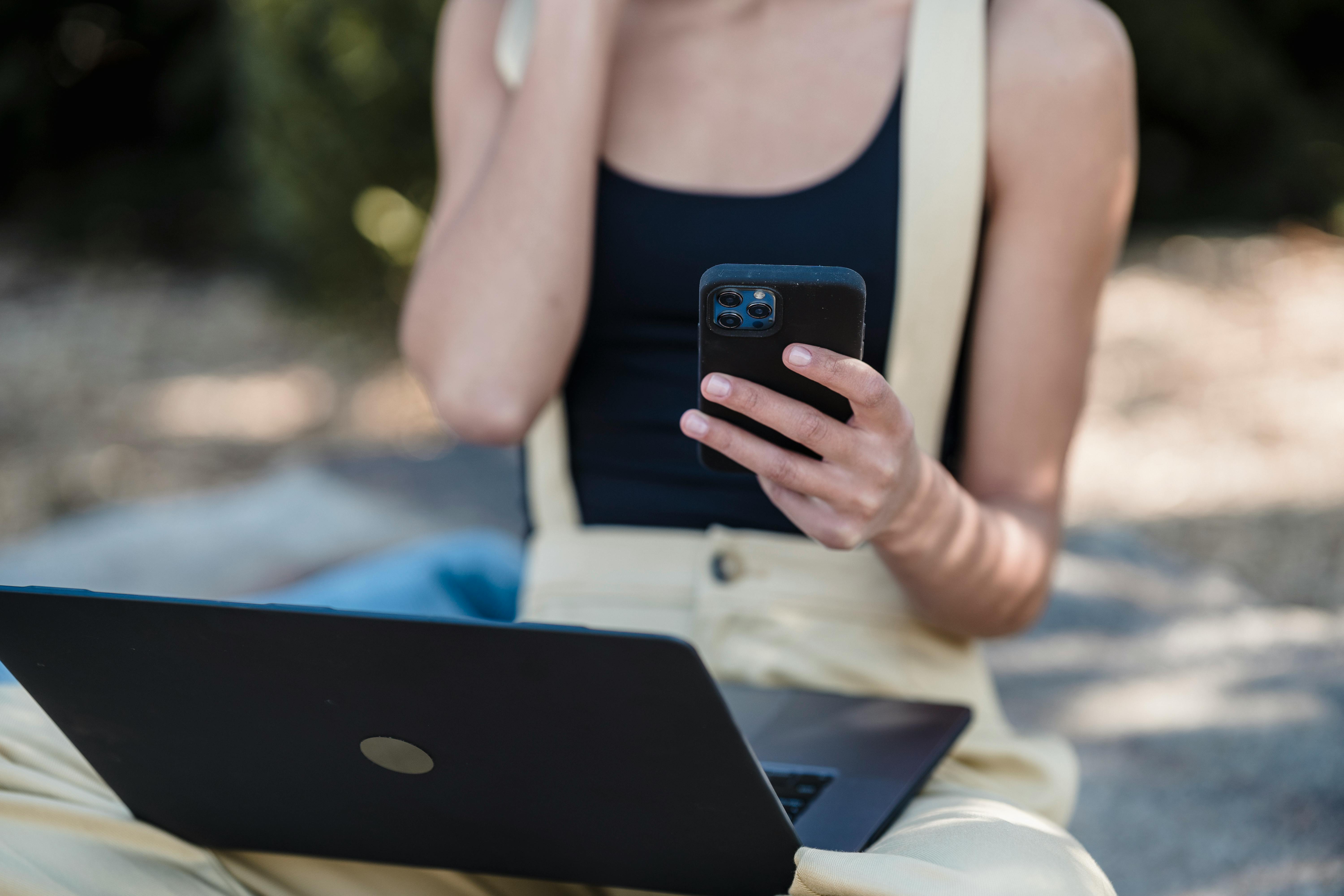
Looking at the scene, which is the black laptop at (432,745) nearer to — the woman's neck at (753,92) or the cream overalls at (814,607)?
the cream overalls at (814,607)

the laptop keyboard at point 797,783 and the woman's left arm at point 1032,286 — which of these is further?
the woman's left arm at point 1032,286

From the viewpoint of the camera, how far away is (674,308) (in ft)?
3.86

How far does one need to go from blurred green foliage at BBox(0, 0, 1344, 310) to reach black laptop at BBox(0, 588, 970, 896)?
352 cm

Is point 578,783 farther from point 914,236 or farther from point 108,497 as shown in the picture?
point 108,497

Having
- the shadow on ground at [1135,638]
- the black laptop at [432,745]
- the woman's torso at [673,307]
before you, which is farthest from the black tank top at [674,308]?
the shadow on ground at [1135,638]

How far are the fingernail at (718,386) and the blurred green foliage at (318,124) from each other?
11.5 ft

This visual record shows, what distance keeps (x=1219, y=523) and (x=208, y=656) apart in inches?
115

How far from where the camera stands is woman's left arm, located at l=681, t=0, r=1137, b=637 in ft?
3.52

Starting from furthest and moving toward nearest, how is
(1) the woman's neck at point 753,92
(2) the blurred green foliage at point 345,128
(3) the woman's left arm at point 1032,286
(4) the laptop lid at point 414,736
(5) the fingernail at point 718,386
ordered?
(2) the blurred green foliage at point 345,128
(1) the woman's neck at point 753,92
(3) the woman's left arm at point 1032,286
(5) the fingernail at point 718,386
(4) the laptop lid at point 414,736

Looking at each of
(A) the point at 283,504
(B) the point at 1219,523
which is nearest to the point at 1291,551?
(B) the point at 1219,523

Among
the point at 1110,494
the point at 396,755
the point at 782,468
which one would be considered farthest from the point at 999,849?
the point at 1110,494

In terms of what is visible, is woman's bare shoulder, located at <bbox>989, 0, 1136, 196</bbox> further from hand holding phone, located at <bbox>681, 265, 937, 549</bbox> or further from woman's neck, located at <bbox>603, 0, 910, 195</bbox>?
hand holding phone, located at <bbox>681, 265, 937, 549</bbox>

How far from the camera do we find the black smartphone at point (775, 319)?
2.52ft

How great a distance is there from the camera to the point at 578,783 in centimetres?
72
